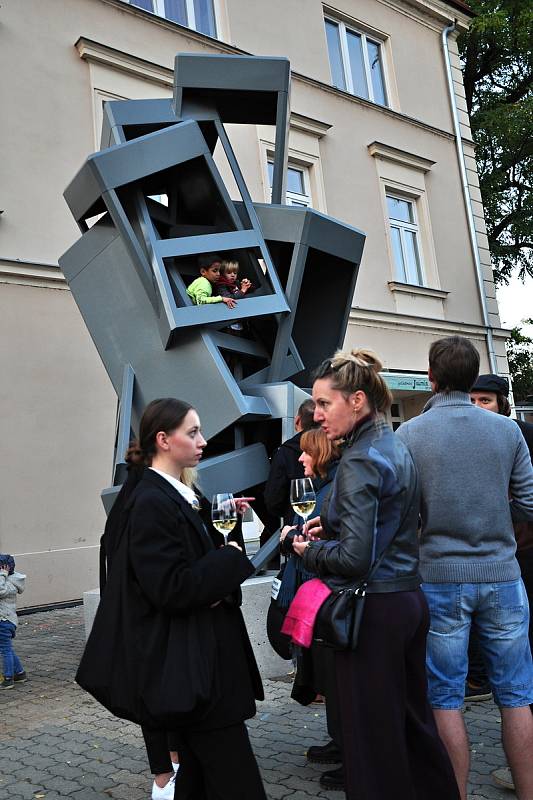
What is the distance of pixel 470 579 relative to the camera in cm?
274

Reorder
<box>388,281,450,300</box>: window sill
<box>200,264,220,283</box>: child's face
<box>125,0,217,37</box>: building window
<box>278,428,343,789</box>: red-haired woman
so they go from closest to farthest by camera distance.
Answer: <box>278,428,343,789</box>: red-haired woman, <box>200,264,220,283</box>: child's face, <box>125,0,217,37</box>: building window, <box>388,281,450,300</box>: window sill

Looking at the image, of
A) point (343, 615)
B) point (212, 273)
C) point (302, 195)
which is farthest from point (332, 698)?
point (302, 195)

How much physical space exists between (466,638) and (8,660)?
3.56 m

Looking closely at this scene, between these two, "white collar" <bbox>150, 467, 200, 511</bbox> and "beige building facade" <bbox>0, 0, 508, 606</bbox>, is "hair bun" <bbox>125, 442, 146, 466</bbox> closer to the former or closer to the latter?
"white collar" <bbox>150, 467, 200, 511</bbox>

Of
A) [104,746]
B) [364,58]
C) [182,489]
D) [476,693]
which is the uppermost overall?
[364,58]

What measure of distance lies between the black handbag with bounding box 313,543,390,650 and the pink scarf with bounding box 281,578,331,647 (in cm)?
2

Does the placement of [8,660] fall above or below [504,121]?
below

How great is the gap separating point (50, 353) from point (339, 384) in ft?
23.5

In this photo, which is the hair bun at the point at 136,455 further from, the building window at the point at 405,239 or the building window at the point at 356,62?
the building window at the point at 356,62

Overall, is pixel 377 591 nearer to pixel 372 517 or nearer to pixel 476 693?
pixel 372 517

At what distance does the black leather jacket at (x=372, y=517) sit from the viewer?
2312 millimetres

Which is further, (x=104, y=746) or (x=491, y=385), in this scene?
(x=104, y=746)

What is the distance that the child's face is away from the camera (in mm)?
5445

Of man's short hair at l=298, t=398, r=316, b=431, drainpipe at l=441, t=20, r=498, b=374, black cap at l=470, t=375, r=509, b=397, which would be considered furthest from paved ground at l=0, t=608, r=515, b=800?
drainpipe at l=441, t=20, r=498, b=374
